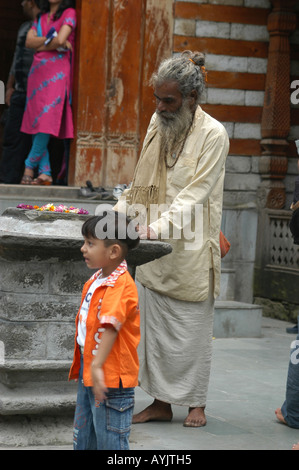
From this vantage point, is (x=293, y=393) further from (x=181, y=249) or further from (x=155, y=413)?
(x=181, y=249)

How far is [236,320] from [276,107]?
302 centimetres

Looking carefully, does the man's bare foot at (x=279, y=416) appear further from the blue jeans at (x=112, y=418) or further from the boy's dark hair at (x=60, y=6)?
the boy's dark hair at (x=60, y=6)

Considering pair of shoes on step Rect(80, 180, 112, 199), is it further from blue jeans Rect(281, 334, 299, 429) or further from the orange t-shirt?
the orange t-shirt

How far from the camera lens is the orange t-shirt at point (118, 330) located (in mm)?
4062

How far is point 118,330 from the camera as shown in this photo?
4012 mm

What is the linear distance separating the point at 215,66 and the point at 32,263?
20.3ft

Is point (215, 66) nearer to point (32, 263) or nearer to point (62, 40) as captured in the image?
point (62, 40)

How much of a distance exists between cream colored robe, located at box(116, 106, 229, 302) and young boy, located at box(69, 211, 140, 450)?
133cm

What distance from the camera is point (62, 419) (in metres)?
5.08

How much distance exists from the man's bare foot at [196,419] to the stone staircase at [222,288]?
11.0ft

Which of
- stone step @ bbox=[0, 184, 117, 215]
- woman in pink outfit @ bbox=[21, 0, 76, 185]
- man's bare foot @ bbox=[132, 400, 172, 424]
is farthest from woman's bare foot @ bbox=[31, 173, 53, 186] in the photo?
man's bare foot @ bbox=[132, 400, 172, 424]

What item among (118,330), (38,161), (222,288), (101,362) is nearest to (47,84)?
(38,161)

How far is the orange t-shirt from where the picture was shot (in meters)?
4.06

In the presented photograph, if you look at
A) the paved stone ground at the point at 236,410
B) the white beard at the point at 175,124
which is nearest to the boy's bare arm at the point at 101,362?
the paved stone ground at the point at 236,410
